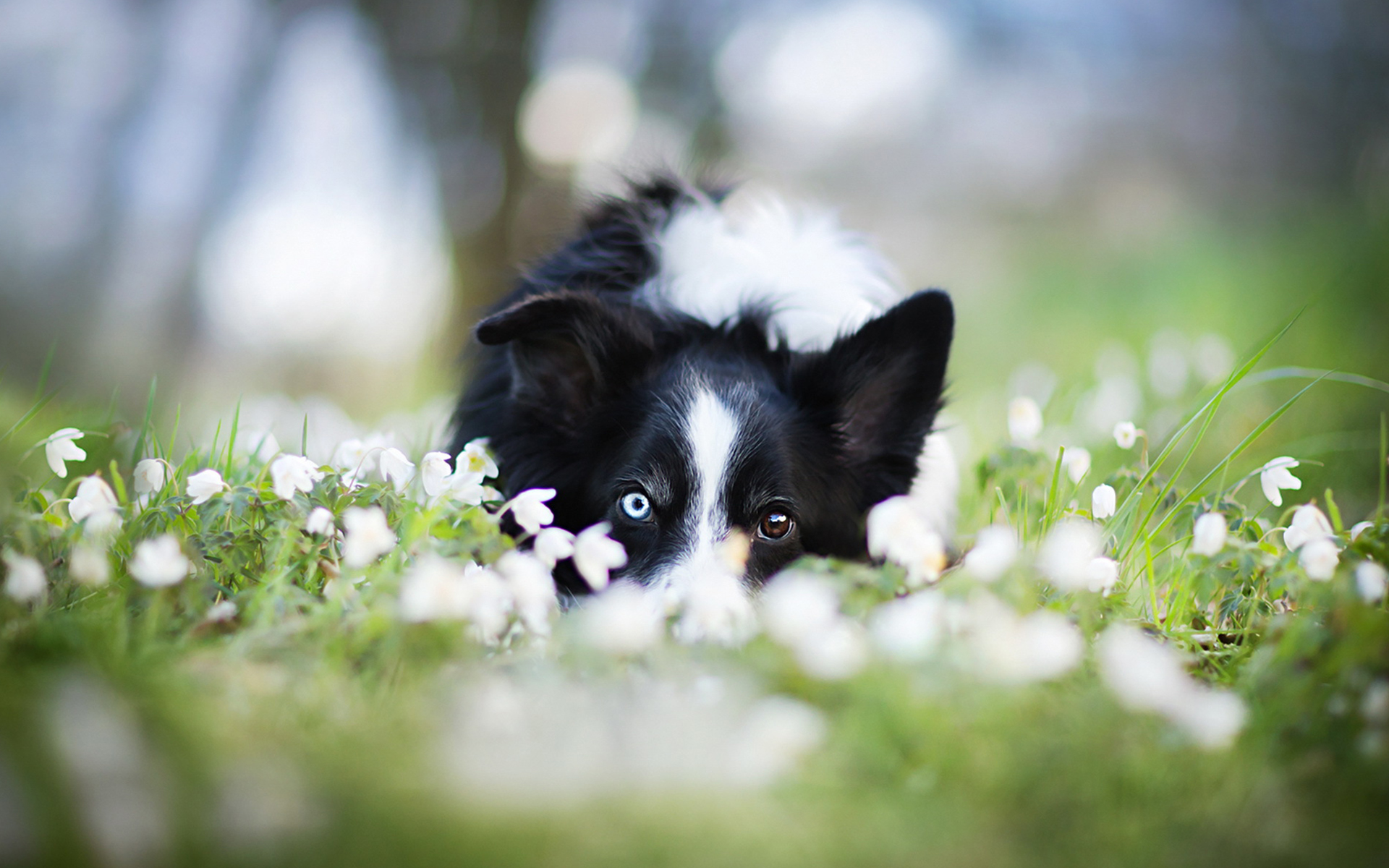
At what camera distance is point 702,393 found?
2.62 m

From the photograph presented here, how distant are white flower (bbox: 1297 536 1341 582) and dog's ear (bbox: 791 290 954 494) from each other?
110 centimetres

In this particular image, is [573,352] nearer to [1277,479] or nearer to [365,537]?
[365,537]

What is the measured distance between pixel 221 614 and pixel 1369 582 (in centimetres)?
219

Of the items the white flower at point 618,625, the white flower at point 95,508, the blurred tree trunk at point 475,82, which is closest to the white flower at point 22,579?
the white flower at point 95,508

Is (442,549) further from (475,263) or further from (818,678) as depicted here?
(475,263)

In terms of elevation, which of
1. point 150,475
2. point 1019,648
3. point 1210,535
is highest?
point 150,475

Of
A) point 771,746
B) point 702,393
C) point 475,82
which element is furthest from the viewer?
point 475,82

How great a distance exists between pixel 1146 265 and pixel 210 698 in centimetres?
975

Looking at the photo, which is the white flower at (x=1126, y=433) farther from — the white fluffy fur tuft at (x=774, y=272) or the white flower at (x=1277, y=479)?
the white fluffy fur tuft at (x=774, y=272)

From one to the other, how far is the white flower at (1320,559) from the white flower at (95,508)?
7.92 ft

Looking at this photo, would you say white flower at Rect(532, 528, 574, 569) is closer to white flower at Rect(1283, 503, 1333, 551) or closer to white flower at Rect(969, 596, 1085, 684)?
white flower at Rect(969, 596, 1085, 684)

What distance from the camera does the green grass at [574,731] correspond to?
1.20 meters

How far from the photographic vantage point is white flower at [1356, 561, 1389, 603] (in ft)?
5.37

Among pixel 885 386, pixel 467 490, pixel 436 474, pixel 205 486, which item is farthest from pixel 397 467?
pixel 885 386
